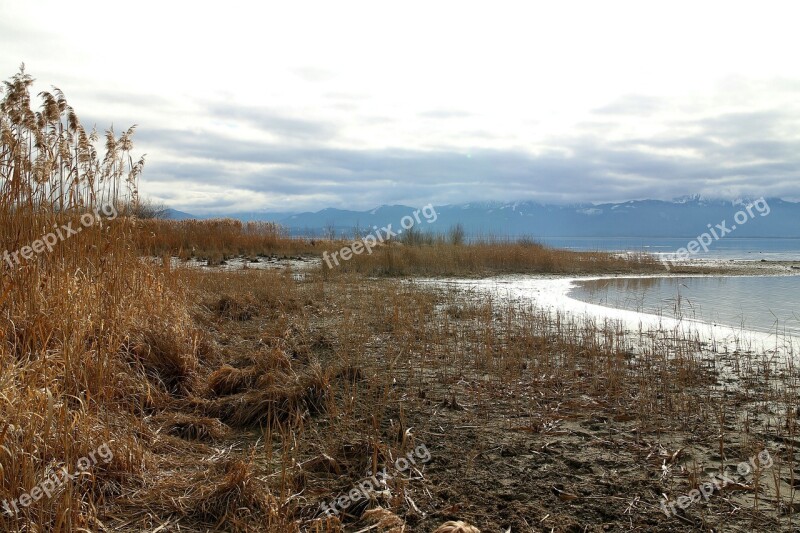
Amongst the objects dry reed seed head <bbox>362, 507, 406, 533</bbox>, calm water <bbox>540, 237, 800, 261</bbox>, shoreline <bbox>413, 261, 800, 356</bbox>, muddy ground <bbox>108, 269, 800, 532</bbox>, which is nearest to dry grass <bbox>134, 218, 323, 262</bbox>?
shoreline <bbox>413, 261, 800, 356</bbox>

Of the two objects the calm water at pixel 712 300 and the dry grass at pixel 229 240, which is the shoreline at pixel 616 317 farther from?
the dry grass at pixel 229 240

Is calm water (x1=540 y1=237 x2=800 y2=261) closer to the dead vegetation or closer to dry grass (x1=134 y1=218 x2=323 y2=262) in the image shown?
dry grass (x1=134 y1=218 x2=323 y2=262)

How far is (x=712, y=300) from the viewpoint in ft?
46.7

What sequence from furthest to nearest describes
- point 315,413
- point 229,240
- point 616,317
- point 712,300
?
point 229,240
point 712,300
point 616,317
point 315,413

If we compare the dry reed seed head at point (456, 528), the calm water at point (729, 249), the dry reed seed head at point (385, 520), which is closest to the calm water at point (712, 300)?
the dry reed seed head at point (456, 528)

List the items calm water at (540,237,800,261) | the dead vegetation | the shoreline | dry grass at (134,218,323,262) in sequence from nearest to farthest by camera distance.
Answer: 1. the dead vegetation
2. the shoreline
3. dry grass at (134,218,323,262)
4. calm water at (540,237,800,261)

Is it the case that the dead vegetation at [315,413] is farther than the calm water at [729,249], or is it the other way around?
the calm water at [729,249]

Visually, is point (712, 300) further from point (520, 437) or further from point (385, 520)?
point (385, 520)

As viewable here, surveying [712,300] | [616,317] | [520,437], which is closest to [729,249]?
[712,300]

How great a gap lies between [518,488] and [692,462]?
1316mm

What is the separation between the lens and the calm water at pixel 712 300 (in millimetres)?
10672

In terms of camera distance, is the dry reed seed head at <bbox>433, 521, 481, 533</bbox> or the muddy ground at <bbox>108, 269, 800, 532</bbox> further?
the muddy ground at <bbox>108, 269, 800, 532</bbox>

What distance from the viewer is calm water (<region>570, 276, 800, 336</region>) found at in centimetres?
1067

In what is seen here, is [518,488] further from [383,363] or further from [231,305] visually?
[231,305]
